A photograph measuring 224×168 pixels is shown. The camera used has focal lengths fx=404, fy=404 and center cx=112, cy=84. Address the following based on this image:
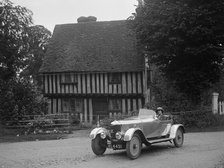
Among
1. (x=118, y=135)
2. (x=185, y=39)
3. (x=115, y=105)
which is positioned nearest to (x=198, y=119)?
(x=185, y=39)

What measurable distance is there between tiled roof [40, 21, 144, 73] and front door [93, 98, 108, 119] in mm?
2046

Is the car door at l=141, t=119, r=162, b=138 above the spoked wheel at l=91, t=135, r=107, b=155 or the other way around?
above

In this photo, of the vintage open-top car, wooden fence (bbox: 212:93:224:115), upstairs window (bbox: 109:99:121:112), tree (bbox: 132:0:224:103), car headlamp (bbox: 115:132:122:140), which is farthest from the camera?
upstairs window (bbox: 109:99:121:112)

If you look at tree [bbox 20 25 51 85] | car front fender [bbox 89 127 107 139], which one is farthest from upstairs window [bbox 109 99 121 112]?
car front fender [bbox 89 127 107 139]

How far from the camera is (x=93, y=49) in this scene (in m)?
28.1

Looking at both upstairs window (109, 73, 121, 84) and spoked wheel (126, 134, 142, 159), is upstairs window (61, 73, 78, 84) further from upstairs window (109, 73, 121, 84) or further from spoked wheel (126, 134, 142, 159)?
spoked wheel (126, 134, 142, 159)

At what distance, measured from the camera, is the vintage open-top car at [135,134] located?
11.8 meters

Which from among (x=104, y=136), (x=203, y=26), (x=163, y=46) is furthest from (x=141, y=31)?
(x=104, y=136)

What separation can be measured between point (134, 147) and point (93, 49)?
55.5 ft

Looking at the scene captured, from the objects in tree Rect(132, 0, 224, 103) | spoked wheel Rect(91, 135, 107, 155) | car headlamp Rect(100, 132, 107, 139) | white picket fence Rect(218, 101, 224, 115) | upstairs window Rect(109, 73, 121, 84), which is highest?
tree Rect(132, 0, 224, 103)

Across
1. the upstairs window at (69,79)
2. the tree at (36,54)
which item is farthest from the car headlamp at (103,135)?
the tree at (36,54)

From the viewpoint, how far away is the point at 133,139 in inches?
463

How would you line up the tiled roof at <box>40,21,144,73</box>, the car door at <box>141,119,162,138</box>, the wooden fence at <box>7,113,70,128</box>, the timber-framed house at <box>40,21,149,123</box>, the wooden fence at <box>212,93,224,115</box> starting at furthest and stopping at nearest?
the tiled roof at <box>40,21,144,73</box> < the timber-framed house at <box>40,21,149,123</box> < the wooden fence at <box>212,93,224,115</box> < the wooden fence at <box>7,113,70,128</box> < the car door at <box>141,119,162,138</box>

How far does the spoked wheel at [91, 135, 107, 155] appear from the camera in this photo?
12.4 meters
